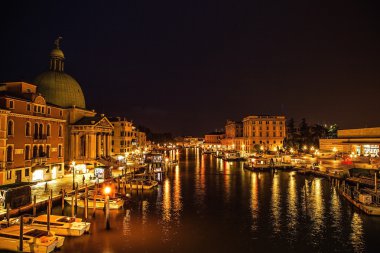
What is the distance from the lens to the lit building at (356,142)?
262 feet

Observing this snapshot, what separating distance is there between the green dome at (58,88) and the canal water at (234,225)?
106ft

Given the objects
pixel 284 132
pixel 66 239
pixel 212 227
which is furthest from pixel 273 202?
pixel 284 132

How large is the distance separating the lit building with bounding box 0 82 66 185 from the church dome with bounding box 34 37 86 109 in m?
12.2

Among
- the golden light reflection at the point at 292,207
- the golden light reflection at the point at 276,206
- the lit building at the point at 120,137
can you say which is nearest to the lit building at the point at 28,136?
the golden light reflection at the point at 276,206

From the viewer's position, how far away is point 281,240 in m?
28.8

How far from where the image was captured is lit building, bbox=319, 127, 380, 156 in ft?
262

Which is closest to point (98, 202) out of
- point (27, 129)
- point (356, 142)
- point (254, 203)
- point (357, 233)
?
point (27, 129)

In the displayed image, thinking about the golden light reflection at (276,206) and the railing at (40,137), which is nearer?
the golden light reflection at (276,206)

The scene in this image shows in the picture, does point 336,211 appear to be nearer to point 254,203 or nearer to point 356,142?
point 254,203

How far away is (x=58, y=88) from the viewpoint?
67.7 meters

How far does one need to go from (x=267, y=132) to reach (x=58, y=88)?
313 feet

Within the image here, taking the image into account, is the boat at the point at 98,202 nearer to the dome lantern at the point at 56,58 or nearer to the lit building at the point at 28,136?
the lit building at the point at 28,136

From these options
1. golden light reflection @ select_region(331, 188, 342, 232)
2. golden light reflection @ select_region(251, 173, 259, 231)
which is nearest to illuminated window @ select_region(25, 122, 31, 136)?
golden light reflection @ select_region(251, 173, 259, 231)

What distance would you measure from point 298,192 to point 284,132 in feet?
286
